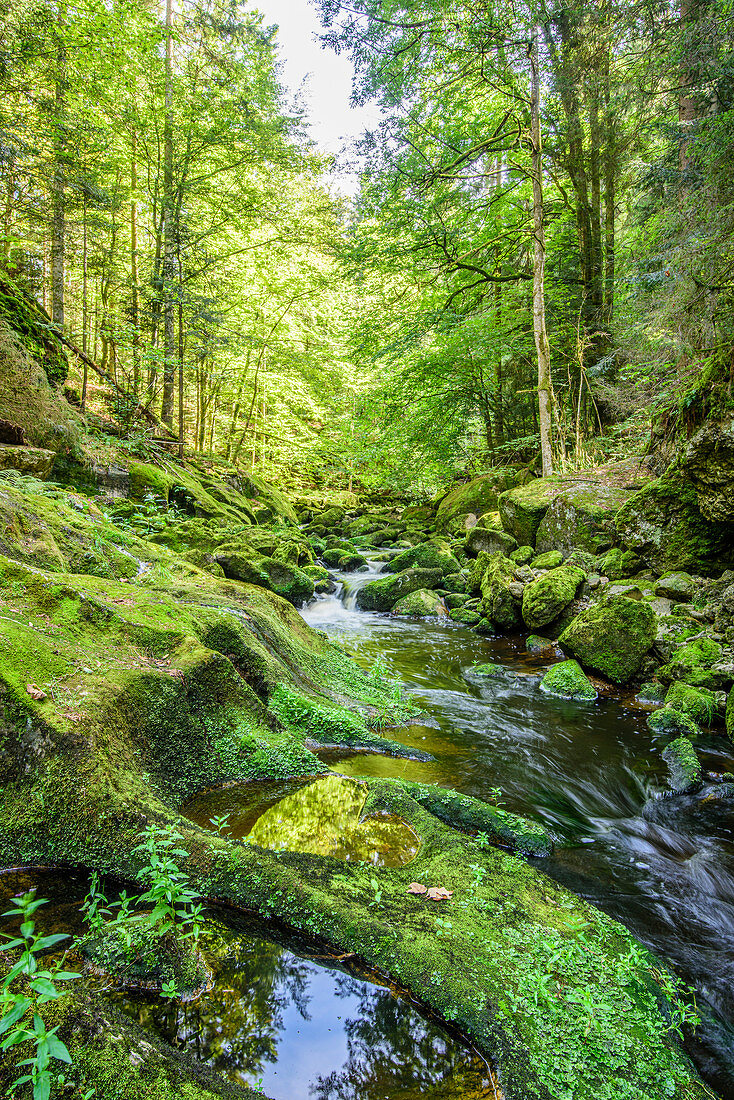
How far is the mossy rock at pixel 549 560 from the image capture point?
29.1 ft

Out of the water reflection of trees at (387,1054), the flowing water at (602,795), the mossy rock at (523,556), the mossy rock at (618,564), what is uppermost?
the mossy rock at (618,564)

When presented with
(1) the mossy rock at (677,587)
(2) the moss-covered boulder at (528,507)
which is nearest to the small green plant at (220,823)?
(1) the mossy rock at (677,587)

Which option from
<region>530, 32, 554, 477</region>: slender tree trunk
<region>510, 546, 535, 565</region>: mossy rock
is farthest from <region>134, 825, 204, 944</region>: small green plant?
<region>530, 32, 554, 477</region>: slender tree trunk

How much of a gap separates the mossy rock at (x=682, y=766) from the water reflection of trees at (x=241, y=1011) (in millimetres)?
4028

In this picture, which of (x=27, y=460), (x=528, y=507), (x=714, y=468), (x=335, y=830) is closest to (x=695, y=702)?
(x=714, y=468)

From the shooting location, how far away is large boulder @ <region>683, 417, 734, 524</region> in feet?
19.4

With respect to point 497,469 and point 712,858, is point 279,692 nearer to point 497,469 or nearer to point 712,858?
point 712,858

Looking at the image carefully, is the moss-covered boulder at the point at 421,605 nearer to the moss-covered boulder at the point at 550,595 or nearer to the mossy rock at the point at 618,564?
the moss-covered boulder at the point at 550,595

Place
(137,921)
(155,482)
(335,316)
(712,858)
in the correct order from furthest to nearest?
(335,316)
(155,482)
(712,858)
(137,921)

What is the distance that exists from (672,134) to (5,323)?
10834 mm

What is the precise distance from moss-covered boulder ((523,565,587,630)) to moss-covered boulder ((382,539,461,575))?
388 cm

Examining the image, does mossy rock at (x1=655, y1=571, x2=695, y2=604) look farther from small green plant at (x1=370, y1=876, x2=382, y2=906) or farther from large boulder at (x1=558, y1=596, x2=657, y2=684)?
small green plant at (x1=370, y1=876, x2=382, y2=906)

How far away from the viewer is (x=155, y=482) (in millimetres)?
9414

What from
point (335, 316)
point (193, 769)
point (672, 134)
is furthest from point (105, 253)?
point (193, 769)
